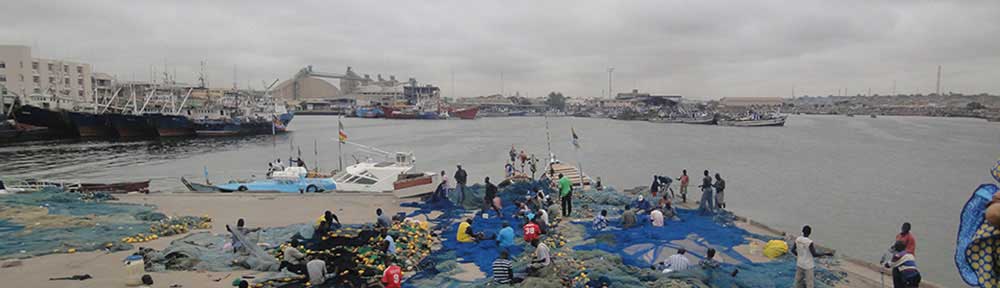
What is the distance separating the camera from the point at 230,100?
72.1 m

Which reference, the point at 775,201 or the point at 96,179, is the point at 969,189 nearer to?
the point at 775,201

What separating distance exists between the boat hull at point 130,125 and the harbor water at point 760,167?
12.9ft

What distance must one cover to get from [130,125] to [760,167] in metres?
56.3

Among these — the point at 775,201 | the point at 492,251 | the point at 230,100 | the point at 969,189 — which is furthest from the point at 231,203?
the point at 230,100

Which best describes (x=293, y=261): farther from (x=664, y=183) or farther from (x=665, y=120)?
(x=665, y=120)

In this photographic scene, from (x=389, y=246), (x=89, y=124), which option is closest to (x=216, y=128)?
(x=89, y=124)

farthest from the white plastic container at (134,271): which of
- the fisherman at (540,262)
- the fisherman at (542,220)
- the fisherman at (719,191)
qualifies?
the fisherman at (719,191)

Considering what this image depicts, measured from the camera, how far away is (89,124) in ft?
171

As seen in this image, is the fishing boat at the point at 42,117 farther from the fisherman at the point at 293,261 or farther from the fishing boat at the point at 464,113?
the fishing boat at the point at 464,113

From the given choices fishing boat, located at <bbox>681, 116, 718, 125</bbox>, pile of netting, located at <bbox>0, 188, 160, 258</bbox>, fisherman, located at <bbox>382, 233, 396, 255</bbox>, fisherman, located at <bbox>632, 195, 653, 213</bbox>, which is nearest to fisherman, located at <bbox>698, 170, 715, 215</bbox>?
fisherman, located at <bbox>632, 195, 653, 213</bbox>

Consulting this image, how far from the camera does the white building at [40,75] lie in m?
60.1

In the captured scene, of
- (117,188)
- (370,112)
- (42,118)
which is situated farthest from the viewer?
(370,112)

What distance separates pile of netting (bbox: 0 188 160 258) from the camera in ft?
30.3

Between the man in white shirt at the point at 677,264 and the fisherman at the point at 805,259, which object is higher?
the fisherman at the point at 805,259
